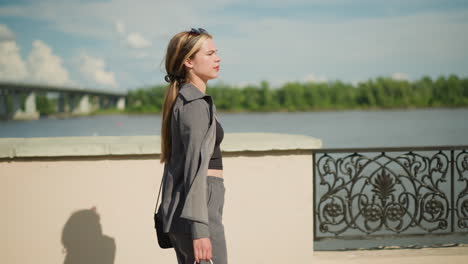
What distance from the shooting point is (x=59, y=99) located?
1577 inches

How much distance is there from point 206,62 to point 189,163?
1.47 ft

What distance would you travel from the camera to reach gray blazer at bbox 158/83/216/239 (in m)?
2.00

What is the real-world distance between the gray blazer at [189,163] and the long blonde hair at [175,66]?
0.19 ft

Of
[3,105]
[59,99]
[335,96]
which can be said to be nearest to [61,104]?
[59,99]

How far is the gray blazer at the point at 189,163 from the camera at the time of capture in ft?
6.55

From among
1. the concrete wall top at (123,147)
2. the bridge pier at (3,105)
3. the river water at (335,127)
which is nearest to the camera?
the concrete wall top at (123,147)

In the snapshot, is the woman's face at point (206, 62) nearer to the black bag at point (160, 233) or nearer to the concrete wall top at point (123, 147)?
the black bag at point (160, 233)

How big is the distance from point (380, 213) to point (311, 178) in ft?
3.19

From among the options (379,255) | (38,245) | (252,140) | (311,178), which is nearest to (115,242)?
(38,245)

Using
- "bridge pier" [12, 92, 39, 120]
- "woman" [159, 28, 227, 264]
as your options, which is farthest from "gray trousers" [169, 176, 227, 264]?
"bridge pier" [12, 92, 39, 120]

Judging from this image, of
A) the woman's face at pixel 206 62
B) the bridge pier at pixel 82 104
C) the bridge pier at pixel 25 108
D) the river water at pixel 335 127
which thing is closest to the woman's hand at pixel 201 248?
the woman's face at pixel 206 62

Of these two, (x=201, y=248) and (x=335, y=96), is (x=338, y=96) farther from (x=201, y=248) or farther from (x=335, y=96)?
(x=201, y=248)

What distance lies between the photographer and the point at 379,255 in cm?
393

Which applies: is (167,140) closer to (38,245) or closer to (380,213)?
(38,245)
